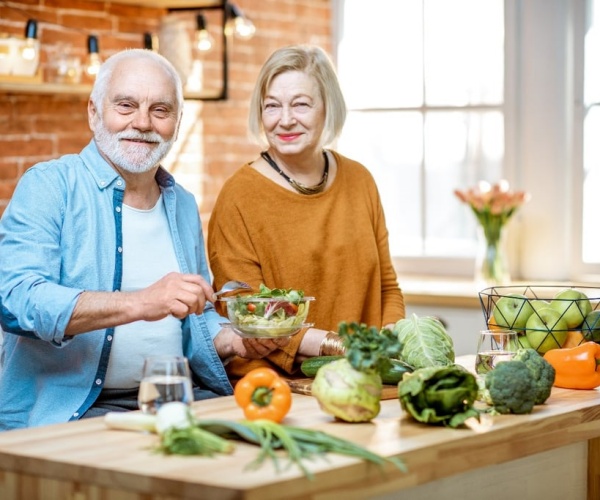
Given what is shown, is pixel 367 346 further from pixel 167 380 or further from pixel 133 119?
pixel 133 119

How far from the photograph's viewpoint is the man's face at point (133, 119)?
2.91 m

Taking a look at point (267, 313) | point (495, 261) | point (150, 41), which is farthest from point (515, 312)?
point (150, 41)

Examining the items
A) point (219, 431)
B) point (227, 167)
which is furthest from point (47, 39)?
point (219, 431)

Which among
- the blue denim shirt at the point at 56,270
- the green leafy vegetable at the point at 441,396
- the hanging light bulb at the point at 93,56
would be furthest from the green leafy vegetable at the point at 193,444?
the hanging light bulb at the point at 93,56

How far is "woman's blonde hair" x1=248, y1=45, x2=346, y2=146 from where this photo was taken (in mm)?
3318

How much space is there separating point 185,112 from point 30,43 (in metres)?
1.06

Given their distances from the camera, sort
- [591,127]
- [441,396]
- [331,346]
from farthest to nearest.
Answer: [591,127]
[331,346]
[441,396]


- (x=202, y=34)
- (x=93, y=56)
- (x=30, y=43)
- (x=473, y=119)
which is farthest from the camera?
(x=473, y=119)

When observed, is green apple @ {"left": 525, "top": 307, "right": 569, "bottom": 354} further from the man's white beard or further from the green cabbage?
the man's white beard

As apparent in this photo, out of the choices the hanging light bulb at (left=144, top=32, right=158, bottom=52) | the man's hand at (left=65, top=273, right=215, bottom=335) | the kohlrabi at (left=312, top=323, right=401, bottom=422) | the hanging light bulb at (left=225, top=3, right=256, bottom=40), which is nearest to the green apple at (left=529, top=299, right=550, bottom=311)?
the kohlrabi at (left=312, top=323, right=401, bottom=422)

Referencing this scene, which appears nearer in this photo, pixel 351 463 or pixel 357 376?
pixel 351 463

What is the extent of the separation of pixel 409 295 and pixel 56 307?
252 cm

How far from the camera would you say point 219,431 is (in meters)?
2.07

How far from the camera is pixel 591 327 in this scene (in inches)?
109
